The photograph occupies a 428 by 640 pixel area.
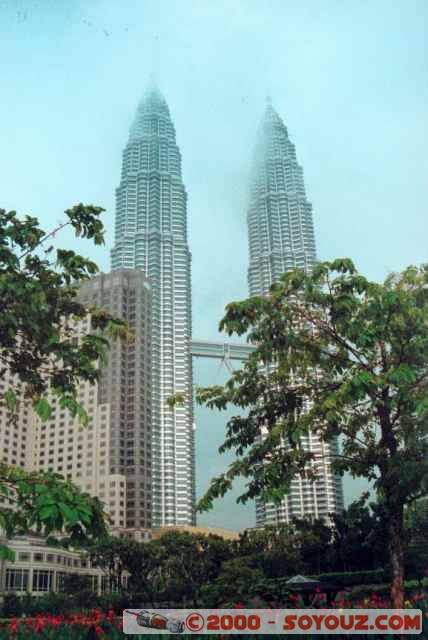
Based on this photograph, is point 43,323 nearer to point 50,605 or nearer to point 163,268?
point 50,605

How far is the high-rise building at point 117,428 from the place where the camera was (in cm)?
10100

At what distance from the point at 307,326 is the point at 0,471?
23.8 feet

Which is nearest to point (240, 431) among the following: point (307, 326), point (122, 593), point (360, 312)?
point (307, 326)

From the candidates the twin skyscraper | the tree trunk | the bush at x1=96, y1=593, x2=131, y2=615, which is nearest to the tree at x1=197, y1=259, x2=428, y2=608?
the tree trunk

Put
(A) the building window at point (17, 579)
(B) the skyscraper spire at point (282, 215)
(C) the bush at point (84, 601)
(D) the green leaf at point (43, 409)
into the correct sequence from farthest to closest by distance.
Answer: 1. (B) the skyscraper spire at point (282, 215)
2. (A) the building window at point (17, 579)
3. (C) the bush at point (84, 601)
4. (D) the green leaf at point (43, 409)

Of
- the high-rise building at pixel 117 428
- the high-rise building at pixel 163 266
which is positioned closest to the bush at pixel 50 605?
the high-rise building at pixel 117 428

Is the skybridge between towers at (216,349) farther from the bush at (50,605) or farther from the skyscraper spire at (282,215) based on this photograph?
the bush at (50,605)

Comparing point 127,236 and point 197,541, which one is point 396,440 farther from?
point 127,236

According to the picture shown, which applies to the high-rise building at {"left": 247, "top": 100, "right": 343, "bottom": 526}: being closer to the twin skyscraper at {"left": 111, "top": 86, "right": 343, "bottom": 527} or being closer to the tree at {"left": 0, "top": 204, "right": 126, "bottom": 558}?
the twin skyscraper at {"left": 111, "top": 86, "right": 343, "bottom": 527}

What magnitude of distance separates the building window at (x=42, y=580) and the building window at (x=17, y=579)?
1.09 metres

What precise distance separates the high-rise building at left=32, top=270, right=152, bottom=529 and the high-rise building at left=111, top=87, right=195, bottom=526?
12.1 feet

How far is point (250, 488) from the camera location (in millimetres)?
11820

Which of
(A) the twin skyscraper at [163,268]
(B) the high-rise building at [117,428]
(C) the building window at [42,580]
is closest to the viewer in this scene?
(C) the building window at [42,580]

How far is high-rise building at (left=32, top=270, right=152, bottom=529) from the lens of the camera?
101 m
